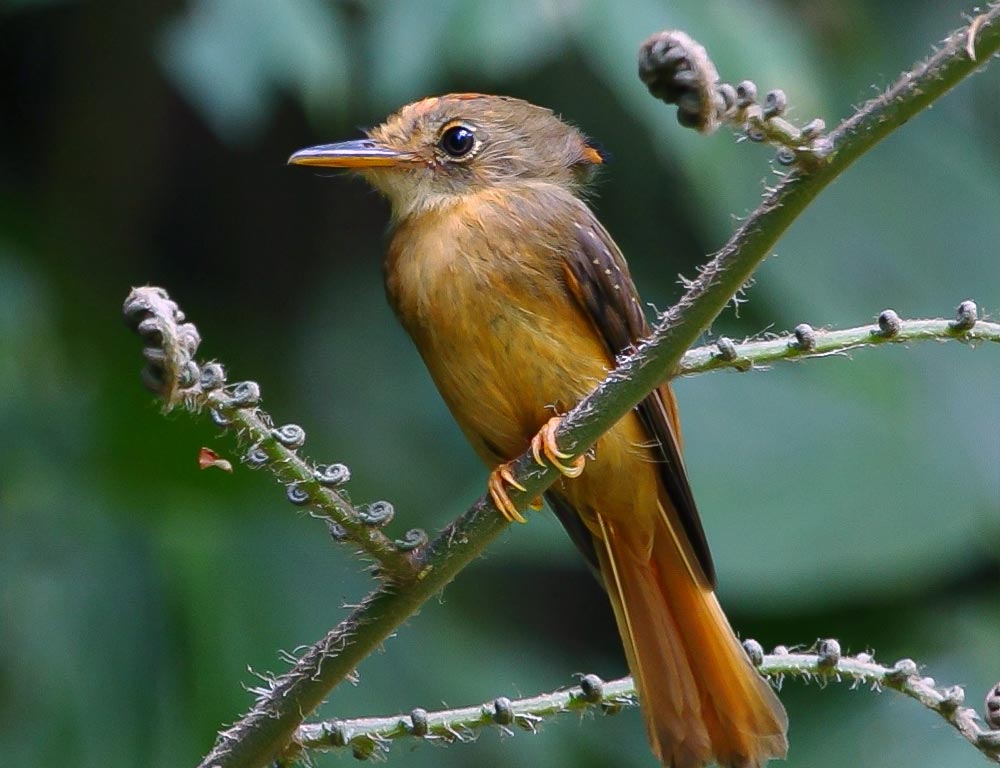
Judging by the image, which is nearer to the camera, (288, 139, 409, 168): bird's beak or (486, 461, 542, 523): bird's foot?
(486, 461, 542, 523): bird's foot

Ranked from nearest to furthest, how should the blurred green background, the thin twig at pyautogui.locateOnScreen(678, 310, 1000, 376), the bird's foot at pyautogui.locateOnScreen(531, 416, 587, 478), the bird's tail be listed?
the thin twig at pyautogui.locateOnScreen(678, 310, 1000, 376) → the bird's foot at pyautogui.locateOnScreen(531, 416, 587, 478) → the bird's tail → the blurred green background

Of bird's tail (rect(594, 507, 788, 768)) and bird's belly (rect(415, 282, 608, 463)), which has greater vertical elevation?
bird's belly (rect(415, 282, 608, 463))

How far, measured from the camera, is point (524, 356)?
2494mm

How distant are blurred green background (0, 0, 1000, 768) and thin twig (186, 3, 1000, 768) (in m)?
1.51

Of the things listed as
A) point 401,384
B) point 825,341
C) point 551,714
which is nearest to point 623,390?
point 825,341

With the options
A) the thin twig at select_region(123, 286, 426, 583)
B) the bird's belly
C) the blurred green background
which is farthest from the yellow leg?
the blurred green background

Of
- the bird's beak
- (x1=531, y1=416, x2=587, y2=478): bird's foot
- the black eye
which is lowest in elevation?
(x1=531, y1=416, x2=587, y2=478): bird's foot

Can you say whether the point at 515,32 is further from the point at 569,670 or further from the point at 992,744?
the point at 992,744

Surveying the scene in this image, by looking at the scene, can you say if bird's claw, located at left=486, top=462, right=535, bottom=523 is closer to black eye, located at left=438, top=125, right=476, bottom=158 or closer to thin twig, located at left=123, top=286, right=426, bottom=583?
thin twig, located at left=123, top=286, right=426, bottom=583

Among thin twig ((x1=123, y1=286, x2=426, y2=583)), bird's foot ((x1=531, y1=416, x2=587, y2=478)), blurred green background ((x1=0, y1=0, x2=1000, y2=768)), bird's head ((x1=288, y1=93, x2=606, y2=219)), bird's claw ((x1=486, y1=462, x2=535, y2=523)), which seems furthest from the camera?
blurred green background ((x1=0, y1=0, x2=1000, y2=768))

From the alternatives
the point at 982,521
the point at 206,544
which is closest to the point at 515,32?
the point at 206,544

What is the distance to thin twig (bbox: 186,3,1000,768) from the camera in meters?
1.24

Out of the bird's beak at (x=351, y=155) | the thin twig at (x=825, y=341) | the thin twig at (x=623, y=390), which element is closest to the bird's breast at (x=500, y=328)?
the bird's beak at (x=351, y=155)

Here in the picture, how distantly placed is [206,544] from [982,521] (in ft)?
5.73
